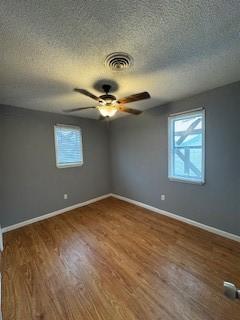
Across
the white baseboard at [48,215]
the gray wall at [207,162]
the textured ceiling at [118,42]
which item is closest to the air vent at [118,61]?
the textured ceiling at [118,42]

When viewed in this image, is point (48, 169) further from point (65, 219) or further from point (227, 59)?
point (227, 59)

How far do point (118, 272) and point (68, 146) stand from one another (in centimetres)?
277

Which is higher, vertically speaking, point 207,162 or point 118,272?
point 207,162

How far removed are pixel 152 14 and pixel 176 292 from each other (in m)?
2.39

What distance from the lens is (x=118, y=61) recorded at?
5.06ft

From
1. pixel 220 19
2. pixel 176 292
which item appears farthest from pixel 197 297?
pixel 220 19

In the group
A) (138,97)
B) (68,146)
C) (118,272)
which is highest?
(138,97)

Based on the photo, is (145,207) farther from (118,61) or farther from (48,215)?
(118,61)

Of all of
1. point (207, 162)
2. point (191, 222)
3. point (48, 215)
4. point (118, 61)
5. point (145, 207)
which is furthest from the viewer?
point (145, 207)

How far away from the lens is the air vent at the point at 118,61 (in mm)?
1456

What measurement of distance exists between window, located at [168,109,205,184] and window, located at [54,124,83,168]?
2196mm

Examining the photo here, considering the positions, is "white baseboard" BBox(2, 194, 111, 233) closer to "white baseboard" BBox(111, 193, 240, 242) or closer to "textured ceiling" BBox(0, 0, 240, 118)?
"white baseboard" BBox(111, 193, 240, 242)

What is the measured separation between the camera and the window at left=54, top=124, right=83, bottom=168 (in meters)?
3.46

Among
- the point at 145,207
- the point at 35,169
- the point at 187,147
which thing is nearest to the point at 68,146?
the point at 35,169
